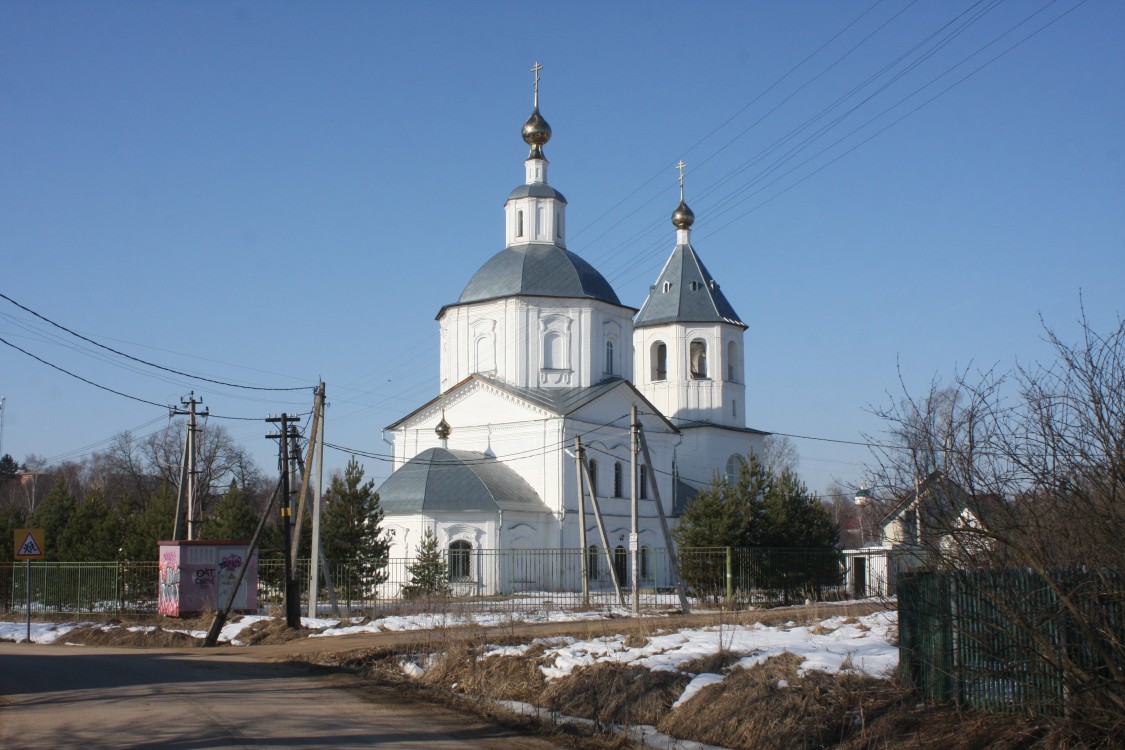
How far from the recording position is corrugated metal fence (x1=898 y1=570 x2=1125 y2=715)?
295 inches

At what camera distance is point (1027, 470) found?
7.75 meters

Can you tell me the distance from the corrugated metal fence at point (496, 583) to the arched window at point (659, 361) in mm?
17410

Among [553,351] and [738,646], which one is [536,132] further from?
[738,646]

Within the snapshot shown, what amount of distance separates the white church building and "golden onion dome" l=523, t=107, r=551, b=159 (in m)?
0.04

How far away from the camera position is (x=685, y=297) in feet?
175

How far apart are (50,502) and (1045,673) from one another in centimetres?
3802

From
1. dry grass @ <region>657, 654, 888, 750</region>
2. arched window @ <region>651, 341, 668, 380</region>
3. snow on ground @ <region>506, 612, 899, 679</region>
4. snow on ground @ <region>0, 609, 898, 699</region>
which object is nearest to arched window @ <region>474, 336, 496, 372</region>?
arched window @ <region>651, 341, 668, 380</region>

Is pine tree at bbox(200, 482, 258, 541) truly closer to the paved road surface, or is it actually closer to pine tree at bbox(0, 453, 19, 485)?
the paved road surface

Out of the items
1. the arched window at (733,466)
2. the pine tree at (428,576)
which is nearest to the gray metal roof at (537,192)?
the arched window at (733,466)

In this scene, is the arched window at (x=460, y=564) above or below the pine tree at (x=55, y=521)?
below

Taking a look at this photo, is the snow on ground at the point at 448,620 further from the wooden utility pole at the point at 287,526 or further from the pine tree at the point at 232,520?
the pine tree at the point at 232,520

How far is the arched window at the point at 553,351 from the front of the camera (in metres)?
43.9

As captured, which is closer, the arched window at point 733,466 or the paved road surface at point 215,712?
the paved road surface at point 215,712

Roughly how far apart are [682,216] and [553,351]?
1397 centimetres
